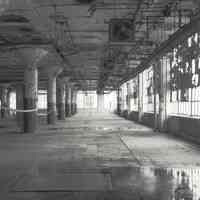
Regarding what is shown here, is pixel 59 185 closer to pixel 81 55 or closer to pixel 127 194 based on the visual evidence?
pixel 127 194

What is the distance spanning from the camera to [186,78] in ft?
61.2

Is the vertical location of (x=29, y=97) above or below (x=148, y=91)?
below

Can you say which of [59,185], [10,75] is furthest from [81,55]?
[59,185]

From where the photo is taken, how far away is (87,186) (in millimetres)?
8164

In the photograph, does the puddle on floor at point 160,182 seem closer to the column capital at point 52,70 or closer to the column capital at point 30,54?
the column capital at point 30,54

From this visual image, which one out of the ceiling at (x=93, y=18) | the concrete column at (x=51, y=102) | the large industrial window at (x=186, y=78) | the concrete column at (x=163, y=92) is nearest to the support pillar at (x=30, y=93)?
the ceiling at (x=93, y=18)

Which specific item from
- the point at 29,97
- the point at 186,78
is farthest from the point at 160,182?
the point at 29,97

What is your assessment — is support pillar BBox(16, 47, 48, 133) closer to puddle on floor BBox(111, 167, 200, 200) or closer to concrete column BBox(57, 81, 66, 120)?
puddle on floor BBox(111, 167, 200, 200)

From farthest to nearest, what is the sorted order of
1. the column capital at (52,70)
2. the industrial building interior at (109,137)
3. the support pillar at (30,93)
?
the column capital at (52,70), the support pillar at (30,93), the industrial building interior at (109,137)

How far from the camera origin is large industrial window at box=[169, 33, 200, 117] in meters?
17.2

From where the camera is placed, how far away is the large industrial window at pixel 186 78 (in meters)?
17.2

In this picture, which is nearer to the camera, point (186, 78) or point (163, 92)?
point (186, 78)

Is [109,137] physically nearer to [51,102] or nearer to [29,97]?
[29,97]

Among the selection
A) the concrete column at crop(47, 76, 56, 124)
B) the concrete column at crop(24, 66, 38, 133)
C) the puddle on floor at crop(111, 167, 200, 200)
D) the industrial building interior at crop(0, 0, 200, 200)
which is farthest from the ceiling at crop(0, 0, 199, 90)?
the concrete column at crop(47, 76, 56, 124)
